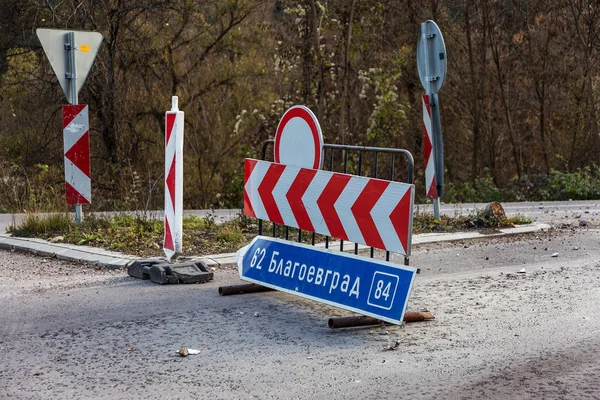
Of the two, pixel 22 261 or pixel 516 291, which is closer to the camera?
pixel 516 291

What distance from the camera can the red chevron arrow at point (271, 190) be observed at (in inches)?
322

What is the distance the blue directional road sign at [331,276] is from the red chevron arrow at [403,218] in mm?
222

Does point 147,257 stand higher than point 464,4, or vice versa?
point 464,4

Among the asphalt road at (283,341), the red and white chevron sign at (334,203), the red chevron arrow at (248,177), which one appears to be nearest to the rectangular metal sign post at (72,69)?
the asphalt road at (283,341)

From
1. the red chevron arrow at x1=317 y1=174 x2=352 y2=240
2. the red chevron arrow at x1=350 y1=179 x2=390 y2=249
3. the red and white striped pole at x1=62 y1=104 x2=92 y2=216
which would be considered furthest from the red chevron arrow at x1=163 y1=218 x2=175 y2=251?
the red and white striped pole at x1=62 y1=104 x2=92 y2=216

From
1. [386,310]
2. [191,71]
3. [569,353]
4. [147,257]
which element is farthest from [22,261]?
[191,71]

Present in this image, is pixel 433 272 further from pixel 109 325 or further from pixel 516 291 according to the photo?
pixel 109 325

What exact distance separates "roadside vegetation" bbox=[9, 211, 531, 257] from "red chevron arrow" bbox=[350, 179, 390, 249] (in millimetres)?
3248

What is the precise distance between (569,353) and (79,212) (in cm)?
729

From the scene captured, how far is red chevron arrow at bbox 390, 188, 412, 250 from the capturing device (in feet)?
22.1

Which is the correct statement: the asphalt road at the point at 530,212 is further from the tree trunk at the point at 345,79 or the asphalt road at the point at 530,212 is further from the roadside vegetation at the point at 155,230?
the tree trunk at the point at 345,79

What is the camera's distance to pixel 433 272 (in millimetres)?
9266

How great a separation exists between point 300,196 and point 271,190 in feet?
1.56

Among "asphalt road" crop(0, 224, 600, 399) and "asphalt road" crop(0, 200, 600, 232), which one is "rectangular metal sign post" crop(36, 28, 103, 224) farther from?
"asphalt road" crop(0, 224, 600, 399)
